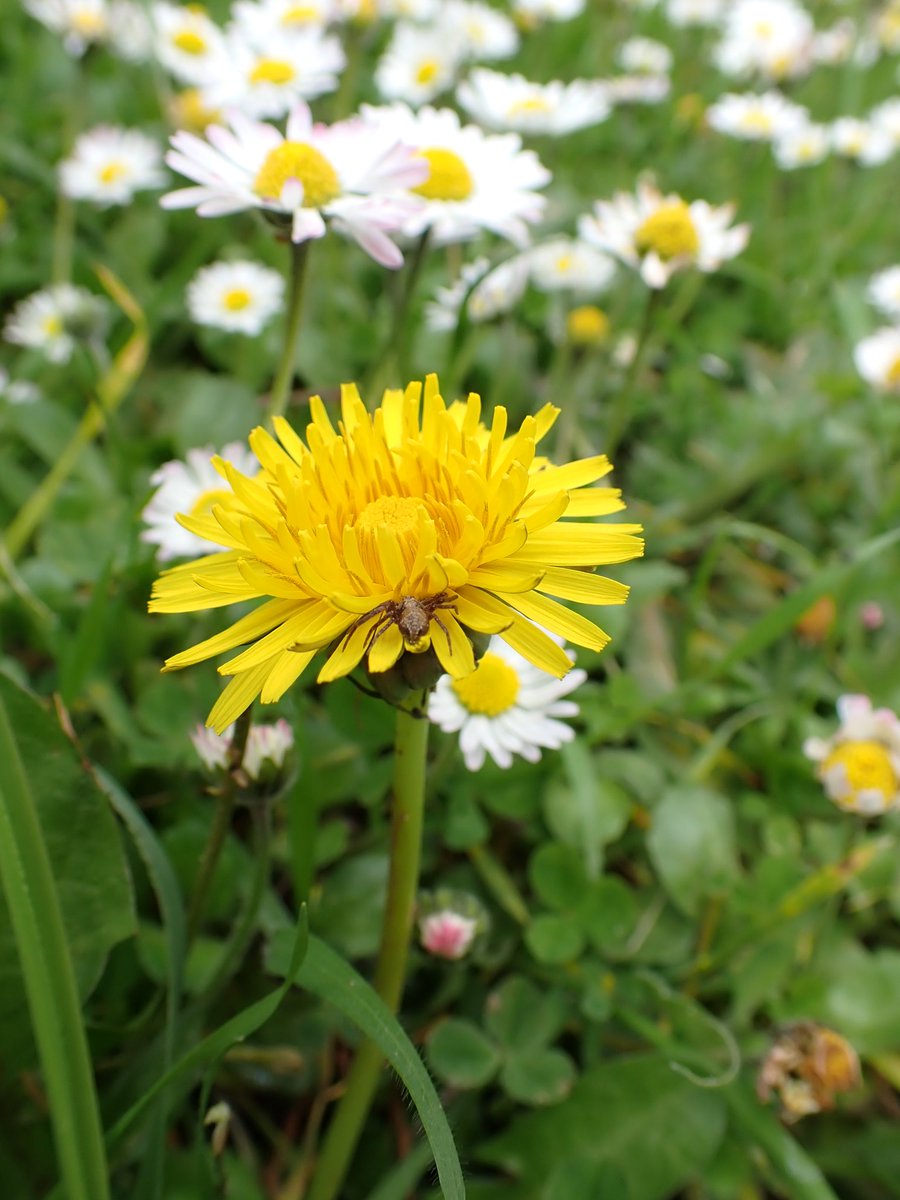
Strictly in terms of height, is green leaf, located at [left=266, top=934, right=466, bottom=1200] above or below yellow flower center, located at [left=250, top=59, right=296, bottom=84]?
below

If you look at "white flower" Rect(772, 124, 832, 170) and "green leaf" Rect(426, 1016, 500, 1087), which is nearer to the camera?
"green leaf" Rect(426, 1016, 500, 1087)

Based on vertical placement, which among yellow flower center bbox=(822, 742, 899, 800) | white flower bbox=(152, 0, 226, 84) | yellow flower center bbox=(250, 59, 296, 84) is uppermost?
white flower bbox=(152, 0, 226, 84)

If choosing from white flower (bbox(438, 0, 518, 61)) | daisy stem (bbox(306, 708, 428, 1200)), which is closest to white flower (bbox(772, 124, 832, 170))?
white flower (bbox(438, 0, 518, 61))

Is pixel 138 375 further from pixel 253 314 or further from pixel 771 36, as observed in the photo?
pixel 771 36

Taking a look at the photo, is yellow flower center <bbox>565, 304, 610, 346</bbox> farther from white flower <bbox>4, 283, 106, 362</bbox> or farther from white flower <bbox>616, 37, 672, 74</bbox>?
white flower <bbox>616, 37, 672, 74</bbox>

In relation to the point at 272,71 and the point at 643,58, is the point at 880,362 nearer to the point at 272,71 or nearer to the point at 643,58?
the point at 272,71

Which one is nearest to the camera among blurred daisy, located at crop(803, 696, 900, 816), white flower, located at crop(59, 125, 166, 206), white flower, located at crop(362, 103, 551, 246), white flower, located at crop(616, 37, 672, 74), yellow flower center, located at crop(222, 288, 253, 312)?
blurred daisy, located at crop(803, 696, 900, 816)

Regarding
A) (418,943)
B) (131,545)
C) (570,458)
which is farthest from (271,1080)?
(570,458)
